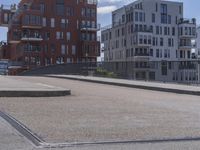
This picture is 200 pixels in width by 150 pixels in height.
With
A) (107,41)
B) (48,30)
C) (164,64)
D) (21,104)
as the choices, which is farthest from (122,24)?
(21,104)

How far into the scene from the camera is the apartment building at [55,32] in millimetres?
94812

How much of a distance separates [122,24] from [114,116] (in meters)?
98.7

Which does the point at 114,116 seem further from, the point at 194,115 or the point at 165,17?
the point at 165,17

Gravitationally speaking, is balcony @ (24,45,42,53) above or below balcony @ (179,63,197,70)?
above

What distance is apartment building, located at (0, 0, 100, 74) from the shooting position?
9481 cm

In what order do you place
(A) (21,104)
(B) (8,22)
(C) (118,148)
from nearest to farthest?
(C) (118,148) → (A) (21,104) → (B) (8,22)

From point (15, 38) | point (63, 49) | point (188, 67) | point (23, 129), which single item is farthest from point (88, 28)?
point (23, 129)

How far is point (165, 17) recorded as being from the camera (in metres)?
110

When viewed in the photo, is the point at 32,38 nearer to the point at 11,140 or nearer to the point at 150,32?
the point at 150,32

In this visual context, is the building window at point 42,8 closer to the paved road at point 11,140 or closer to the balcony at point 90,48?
the balcony at point 90,48

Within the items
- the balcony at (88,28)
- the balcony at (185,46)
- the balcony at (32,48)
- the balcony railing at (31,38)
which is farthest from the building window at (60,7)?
the balcony at (185,46)

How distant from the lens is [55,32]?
325 feet

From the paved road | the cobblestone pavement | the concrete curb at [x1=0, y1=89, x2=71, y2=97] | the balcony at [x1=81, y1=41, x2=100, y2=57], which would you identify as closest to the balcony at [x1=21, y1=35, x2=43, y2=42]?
the balcony at [x1=81, y1=41, x2=100, y2=57]

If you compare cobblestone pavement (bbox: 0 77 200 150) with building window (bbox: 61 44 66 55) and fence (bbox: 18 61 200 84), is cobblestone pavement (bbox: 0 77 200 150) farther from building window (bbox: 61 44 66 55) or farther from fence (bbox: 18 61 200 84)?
building window (bbox: 61 44 66 55)
